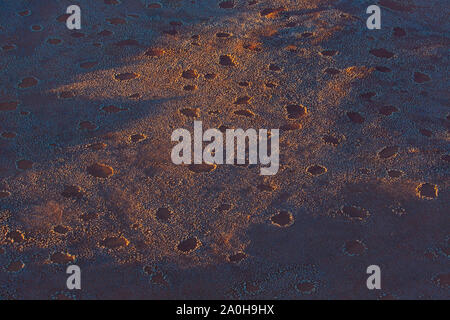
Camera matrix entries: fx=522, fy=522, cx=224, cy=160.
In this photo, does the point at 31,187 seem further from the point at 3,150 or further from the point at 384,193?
the point at 384,193

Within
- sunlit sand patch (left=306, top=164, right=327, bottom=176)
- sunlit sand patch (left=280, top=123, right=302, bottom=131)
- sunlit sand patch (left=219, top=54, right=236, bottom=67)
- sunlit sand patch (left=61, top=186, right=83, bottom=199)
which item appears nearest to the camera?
sunlit sand patch (left=61, top=186, right=83, bottom=199)

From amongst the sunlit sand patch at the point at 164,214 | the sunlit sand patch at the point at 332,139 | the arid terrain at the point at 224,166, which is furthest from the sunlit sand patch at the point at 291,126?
the sunlit sand patch at the point at 164,214

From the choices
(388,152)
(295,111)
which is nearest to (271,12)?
(295,111)

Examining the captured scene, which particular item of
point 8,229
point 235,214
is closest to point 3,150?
point 8,229

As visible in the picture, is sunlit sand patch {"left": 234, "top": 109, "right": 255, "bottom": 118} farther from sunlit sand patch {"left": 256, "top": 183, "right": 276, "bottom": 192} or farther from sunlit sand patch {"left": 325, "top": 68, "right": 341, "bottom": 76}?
sunlit sand patch {"left": 325, "top": 68, "right": 341, "bottom": 76}

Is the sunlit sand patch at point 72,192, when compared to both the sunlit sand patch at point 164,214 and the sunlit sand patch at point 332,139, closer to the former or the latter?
the sunlit sand patch at point 164,214

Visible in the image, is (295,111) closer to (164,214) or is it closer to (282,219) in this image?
(282,219)

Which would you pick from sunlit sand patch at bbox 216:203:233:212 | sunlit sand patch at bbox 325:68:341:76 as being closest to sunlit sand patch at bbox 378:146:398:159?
sunlit sand patch at bbox 325:68:341:76
